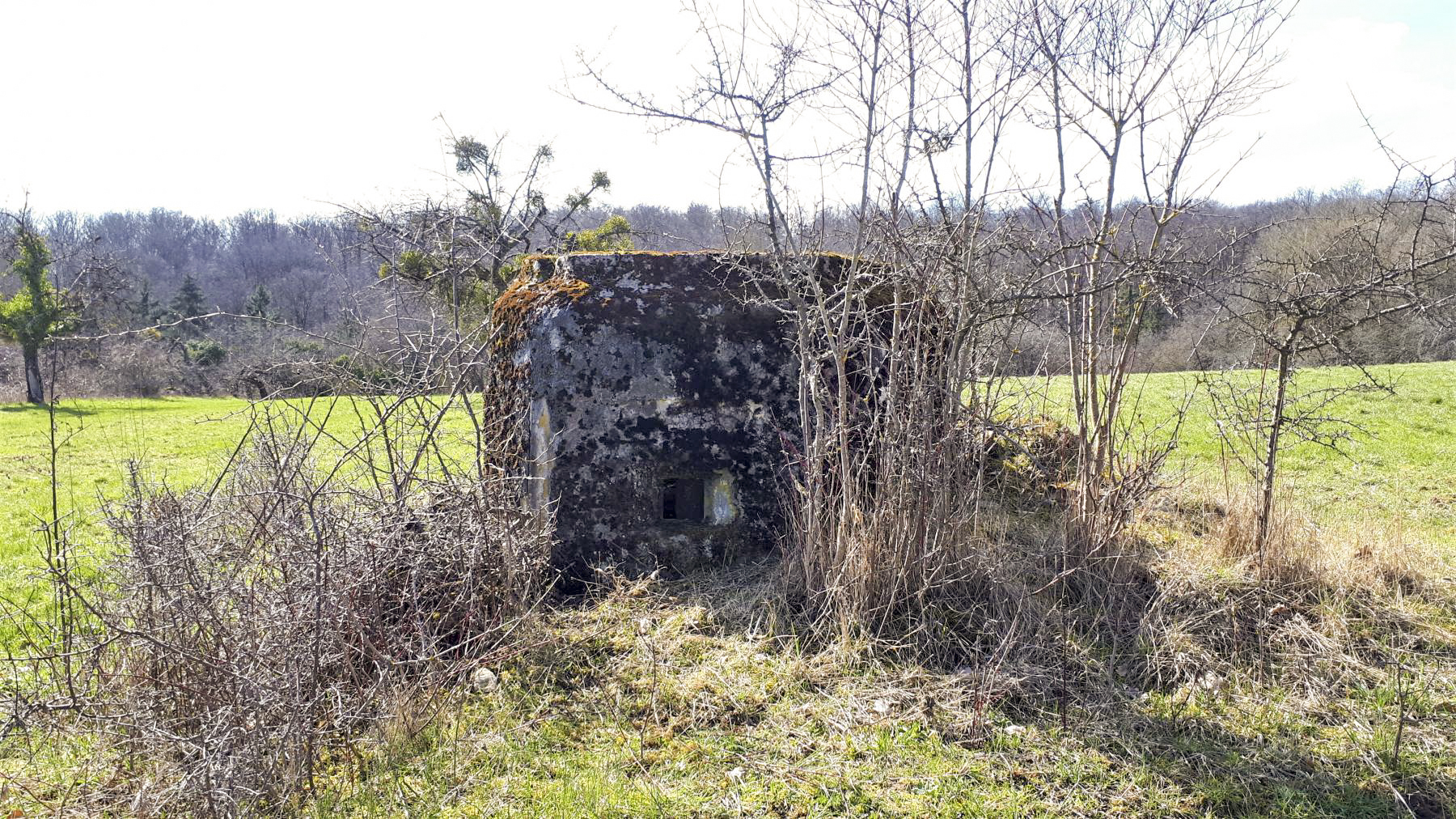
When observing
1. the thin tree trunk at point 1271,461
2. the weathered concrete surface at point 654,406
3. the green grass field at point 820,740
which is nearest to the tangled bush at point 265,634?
the green grass field at point 820,740

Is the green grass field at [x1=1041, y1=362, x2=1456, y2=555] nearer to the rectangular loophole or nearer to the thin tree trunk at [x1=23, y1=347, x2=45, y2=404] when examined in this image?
the rectangular loophole

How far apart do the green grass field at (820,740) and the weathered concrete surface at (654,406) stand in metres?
0.46

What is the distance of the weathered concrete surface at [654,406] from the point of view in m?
4.89

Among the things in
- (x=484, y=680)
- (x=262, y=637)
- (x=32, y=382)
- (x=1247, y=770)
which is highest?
(x=32, y=382)

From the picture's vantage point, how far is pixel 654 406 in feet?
16.2

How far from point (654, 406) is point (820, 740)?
7.30 feet

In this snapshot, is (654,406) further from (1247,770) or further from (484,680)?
(1247,770)

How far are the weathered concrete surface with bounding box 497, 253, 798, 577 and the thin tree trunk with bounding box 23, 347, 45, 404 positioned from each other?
27.1 m

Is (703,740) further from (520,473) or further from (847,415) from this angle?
(520,473)

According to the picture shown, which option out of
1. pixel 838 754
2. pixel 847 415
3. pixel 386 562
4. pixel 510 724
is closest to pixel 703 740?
pixel 838 754

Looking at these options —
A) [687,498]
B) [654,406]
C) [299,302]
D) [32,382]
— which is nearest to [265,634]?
[654,406]

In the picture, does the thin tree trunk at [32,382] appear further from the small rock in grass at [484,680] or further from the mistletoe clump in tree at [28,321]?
the small rock in grass at [484,680]

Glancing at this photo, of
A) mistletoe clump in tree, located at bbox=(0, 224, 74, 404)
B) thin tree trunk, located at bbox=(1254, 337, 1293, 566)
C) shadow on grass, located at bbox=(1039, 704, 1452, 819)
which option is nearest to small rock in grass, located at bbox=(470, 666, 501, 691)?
shadow on grass, located at bbox=(1039, 704, 1452, 819)

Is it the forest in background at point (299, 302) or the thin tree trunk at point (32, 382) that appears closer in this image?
the forest in background at point (299, 302)
